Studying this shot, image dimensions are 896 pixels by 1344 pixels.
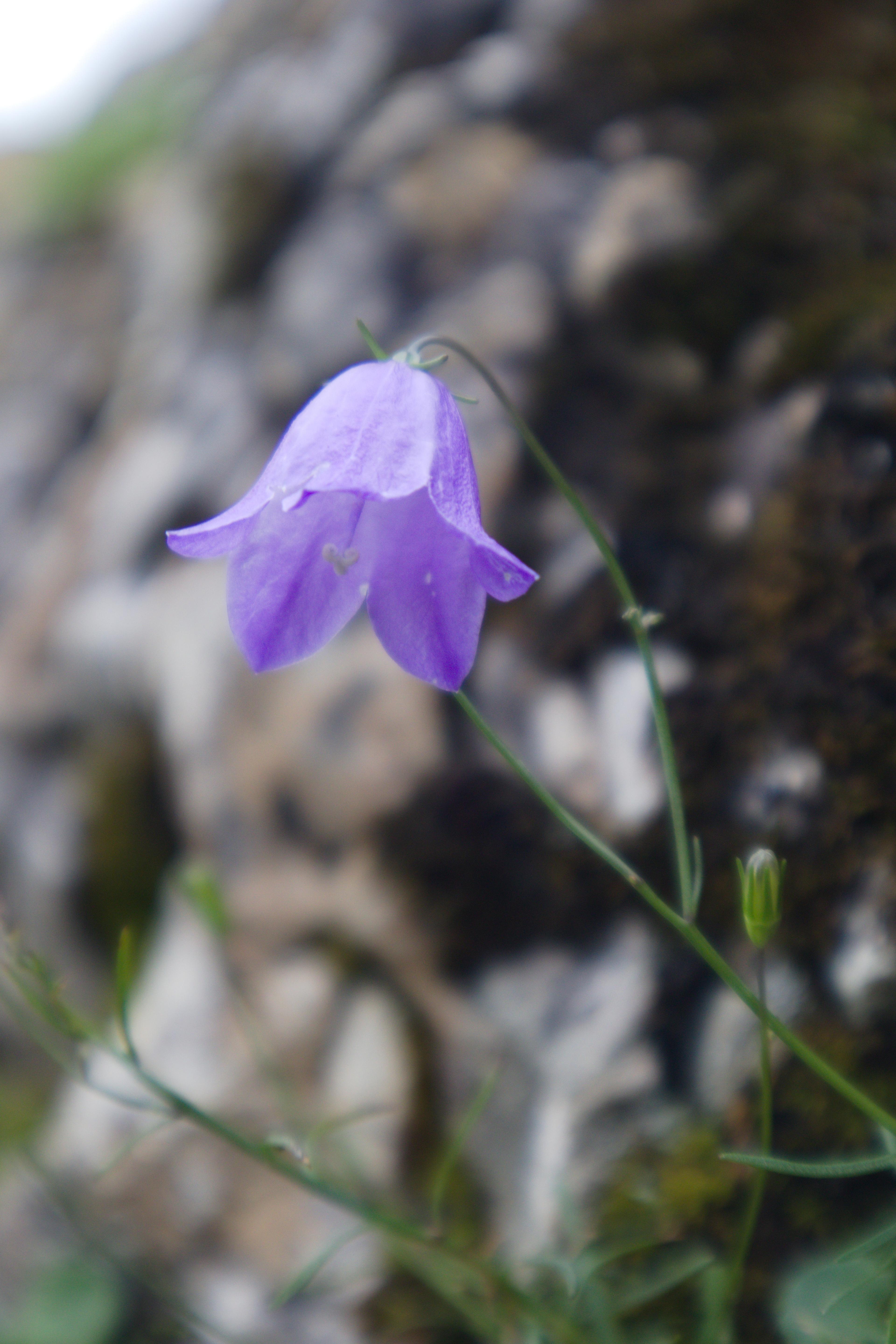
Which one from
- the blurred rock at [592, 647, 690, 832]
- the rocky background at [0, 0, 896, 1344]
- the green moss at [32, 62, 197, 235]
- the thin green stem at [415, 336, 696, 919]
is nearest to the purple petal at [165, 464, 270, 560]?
the thin green stem at [415, 336, 696, 919]

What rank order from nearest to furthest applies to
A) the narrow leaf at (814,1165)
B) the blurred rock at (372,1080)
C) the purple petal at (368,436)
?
the narrow leaf at (814,1165)
the purple petal at (368,436)
the blurred rock at (372,1080)

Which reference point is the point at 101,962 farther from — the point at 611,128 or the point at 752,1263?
the point at 611,128

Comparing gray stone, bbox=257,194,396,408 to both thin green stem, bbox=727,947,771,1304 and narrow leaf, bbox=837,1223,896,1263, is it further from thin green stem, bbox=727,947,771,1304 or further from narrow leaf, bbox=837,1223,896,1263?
narrow leaf, bbox=837,1223,896,1263

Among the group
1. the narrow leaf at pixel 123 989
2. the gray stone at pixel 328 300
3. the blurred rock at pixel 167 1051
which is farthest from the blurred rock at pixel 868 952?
the gray stone at pixel 328 300

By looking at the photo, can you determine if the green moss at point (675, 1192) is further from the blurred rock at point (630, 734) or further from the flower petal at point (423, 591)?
the flower petal at point (423, 591)

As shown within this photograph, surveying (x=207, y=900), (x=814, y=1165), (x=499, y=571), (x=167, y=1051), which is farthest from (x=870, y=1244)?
(x=167, y=1051)

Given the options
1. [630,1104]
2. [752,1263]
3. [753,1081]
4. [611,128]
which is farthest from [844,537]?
[611,128]

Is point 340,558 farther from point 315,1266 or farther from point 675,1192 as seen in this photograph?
point 675,1192

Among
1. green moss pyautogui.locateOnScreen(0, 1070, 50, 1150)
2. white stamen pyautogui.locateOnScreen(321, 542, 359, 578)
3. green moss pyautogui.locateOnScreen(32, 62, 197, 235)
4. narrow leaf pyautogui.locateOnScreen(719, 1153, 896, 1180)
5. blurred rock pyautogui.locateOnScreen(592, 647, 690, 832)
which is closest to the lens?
narrow leaf pyautogui.locateOnScreen(719, 1153, 896, 1180)
